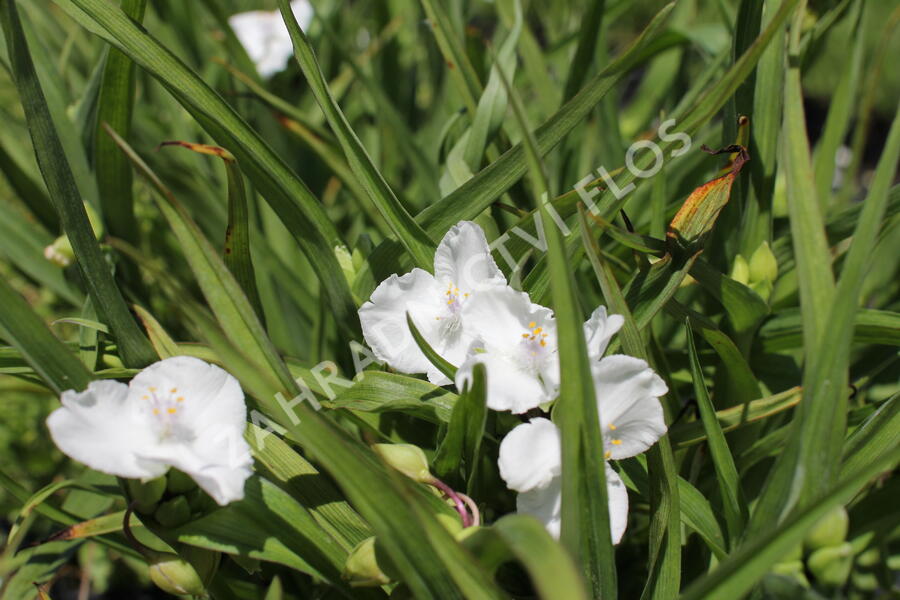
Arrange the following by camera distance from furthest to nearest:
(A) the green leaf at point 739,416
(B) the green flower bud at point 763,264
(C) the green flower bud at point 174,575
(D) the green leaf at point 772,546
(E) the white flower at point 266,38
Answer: (E) the white flower at point 266,38, (B) the green flower bud at point 763,264, (A) the green leaf at point 739,416, (C) the green flower bud at point 174,575, (D) the green leaf at point 772,546

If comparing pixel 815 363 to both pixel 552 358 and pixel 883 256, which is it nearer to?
pixel 552 358

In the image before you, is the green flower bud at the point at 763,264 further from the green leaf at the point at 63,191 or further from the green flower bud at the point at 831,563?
the green leaf at the point at 63,191

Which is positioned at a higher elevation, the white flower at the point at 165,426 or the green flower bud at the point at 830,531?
the white flower at the point at 165,426

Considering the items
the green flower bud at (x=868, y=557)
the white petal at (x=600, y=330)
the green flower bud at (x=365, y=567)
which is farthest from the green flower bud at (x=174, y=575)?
the green flower bud at (x=868, y=557)

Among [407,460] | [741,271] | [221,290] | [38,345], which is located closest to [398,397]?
[407,460]

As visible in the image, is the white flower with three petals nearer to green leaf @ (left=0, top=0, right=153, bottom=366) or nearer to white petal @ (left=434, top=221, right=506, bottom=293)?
white petal @ (left=434, top=221, right=506, bottom=293)
